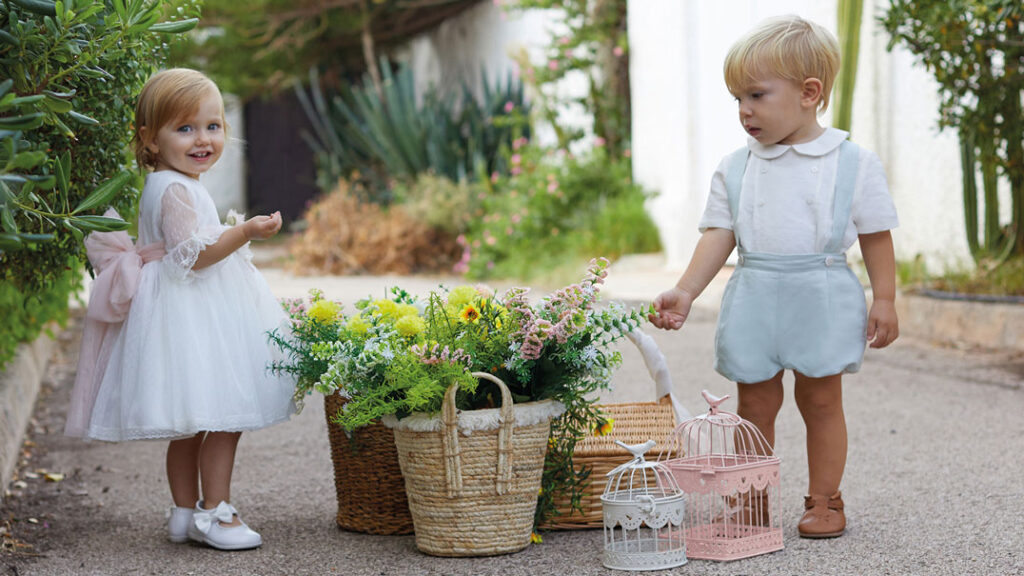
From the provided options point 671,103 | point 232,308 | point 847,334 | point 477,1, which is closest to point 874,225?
point 847,334

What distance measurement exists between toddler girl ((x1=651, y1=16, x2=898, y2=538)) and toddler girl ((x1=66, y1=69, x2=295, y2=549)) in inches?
40.5

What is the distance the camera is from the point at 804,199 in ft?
9.22

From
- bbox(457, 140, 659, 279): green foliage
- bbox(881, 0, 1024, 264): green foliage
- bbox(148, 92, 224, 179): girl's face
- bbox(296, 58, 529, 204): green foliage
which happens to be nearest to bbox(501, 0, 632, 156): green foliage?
bbox(457, 140, 659, 279): green foliage

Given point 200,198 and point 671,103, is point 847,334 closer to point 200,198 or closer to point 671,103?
point 200,198

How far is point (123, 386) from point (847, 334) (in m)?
1.76

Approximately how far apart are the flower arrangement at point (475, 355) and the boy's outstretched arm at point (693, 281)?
0.08 meters

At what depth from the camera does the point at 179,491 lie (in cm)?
299

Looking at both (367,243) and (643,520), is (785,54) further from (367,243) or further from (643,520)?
(367,243)

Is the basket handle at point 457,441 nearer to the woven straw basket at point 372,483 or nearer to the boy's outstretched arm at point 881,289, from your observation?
the woven straw basket at point 372,483

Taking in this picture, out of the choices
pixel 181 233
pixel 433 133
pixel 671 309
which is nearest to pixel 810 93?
pixel 671 309

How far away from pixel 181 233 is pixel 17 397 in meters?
1.79

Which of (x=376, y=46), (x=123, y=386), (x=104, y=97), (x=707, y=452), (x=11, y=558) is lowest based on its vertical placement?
(x=11, y=558)

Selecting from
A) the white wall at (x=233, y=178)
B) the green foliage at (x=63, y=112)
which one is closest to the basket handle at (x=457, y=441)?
the green foliage at (x=63, y=112)

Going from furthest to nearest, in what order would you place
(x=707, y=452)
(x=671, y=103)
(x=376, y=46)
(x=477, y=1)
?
Answer: 1. (x=376, y=46)
2. (x=477, y=1)
3. (x=671, y=103)
4. (x=707, y=452)
